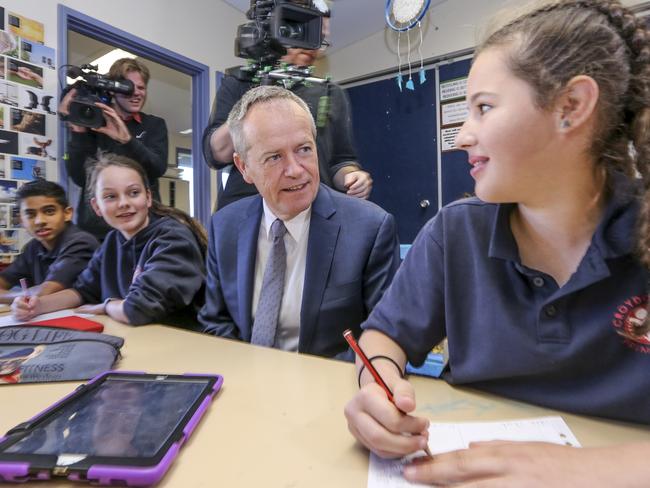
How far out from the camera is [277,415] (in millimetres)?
630

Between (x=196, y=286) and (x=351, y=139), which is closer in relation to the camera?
(x=196, y=286)

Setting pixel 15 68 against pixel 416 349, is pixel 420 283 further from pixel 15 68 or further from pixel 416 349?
pixel 15 68

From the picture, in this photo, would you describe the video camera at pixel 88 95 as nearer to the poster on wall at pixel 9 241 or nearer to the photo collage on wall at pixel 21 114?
the photo collage on wall at pixel 21 114

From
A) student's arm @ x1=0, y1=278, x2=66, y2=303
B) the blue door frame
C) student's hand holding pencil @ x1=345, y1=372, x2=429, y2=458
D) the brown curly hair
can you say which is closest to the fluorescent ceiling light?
the blue door frame

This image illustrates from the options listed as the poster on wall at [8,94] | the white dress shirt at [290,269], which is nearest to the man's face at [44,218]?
the poster on wall at [8,94]

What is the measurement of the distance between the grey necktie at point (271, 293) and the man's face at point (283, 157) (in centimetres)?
8

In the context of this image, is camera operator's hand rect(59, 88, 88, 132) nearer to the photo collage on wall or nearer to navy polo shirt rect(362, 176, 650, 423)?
the photo collage on wall

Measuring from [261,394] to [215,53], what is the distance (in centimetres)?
291

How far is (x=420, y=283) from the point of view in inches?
31.5

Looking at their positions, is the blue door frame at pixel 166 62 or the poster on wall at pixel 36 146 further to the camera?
the blue door frame at pixel 166 62

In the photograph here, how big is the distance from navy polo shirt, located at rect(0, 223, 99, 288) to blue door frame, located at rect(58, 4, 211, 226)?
0.46 m

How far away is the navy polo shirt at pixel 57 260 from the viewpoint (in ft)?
5.80

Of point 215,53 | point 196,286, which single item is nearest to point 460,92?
point 215,53

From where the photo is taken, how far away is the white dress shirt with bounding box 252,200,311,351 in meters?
1.11
